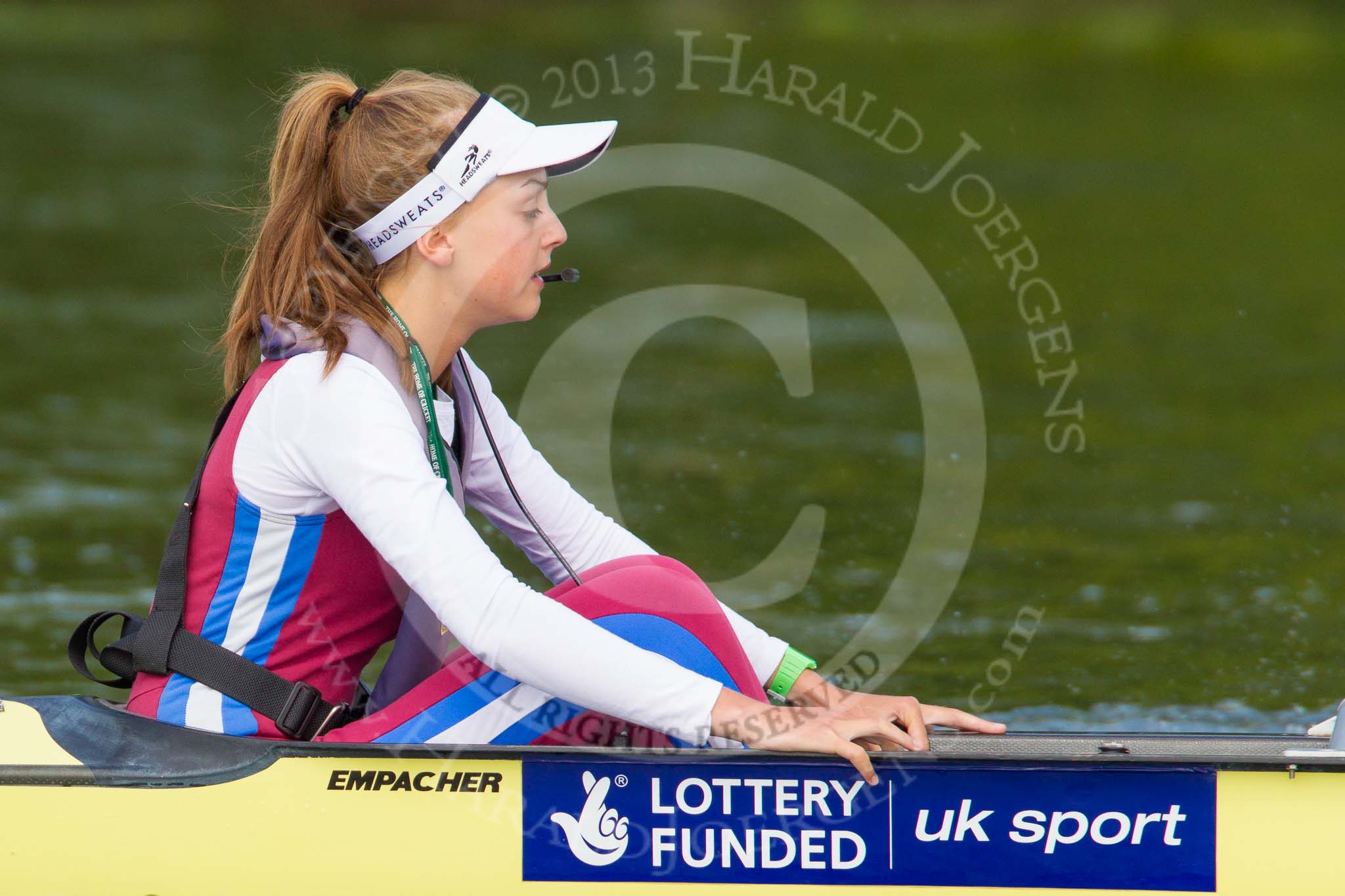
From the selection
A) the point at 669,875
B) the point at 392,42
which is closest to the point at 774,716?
the point at 669,875

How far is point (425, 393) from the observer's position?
2865mm

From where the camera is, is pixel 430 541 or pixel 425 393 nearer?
pixel 430 541

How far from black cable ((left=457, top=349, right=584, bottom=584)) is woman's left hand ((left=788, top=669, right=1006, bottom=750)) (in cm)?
52

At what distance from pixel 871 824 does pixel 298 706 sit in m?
1.00

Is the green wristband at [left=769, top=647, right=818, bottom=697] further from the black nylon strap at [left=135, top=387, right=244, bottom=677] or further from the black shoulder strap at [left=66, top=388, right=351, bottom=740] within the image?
the black nylon strap at [left=135, top=387, right=244, bottom=677]

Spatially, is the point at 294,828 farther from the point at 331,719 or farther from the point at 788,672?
the point at 788,672

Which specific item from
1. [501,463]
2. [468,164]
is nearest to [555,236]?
[468,164]

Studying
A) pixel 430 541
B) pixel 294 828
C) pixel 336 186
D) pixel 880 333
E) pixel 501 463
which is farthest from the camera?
pixel 880 333

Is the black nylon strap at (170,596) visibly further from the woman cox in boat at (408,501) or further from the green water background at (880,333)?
the green water background at (880,333)

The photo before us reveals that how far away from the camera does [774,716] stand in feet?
8.83

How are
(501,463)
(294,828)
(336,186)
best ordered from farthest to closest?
(501,463), (336,186), (294,828)

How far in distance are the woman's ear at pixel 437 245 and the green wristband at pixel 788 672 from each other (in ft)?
3.50

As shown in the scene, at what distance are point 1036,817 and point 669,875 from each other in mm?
620

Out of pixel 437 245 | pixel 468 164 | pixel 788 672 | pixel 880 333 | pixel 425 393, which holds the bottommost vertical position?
pixel 788 672
